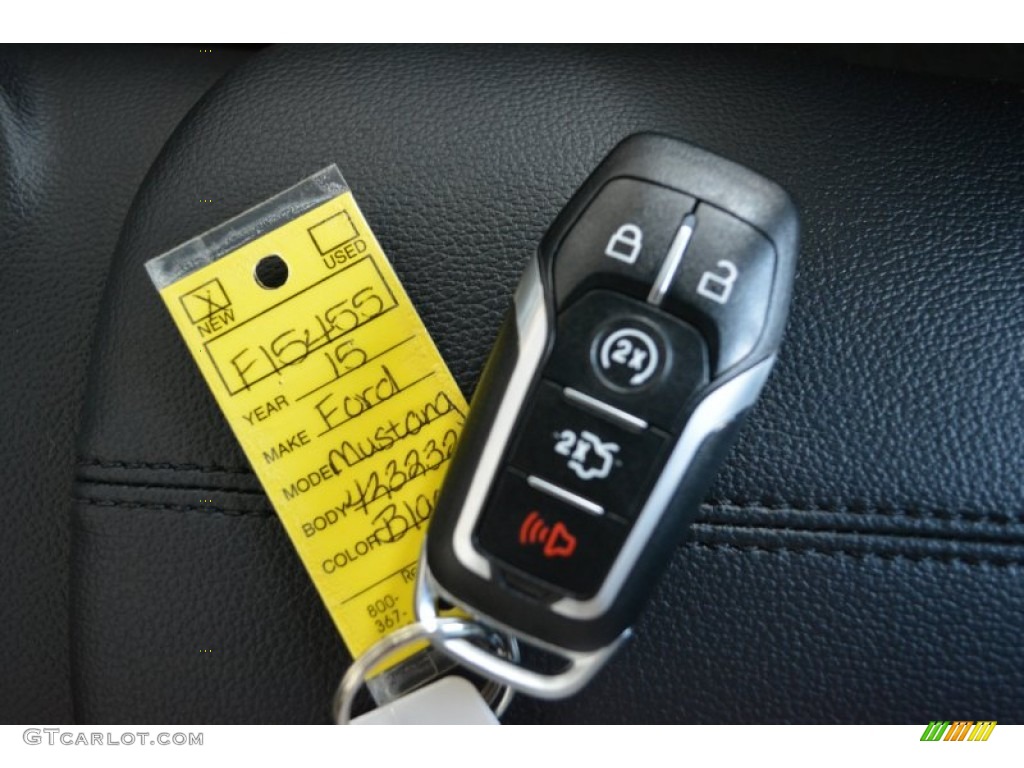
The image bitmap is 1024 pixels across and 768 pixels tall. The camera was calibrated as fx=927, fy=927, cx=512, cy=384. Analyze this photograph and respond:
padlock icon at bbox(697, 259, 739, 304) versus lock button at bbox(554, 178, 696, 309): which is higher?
lock button at bbox(554, 178, 696, 309)

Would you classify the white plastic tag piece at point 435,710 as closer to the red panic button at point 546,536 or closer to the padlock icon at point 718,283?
the red panic button at point 546,536

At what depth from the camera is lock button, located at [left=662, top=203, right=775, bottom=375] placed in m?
0.46

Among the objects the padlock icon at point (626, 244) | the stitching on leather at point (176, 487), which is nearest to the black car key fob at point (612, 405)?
the padlock icon at point (626, 244)

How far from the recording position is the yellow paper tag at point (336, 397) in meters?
0.53

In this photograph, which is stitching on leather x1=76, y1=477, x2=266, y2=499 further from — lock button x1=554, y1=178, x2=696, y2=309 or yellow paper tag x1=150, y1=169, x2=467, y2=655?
lock button x1=554, y1=178, x2=696, y2=309

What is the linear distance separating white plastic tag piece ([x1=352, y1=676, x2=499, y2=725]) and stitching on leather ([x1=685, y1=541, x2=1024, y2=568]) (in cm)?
15

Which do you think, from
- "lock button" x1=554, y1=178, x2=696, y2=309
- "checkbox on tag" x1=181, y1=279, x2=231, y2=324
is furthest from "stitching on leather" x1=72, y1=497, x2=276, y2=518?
"lock button" x1=554, y1=178, x2=696, y2=309

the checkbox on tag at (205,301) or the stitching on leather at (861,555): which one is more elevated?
the checkbox on tag at (205,301)

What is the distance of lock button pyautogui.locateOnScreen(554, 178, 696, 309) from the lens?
463 millimetres

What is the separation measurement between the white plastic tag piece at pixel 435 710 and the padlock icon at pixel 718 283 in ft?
0.83

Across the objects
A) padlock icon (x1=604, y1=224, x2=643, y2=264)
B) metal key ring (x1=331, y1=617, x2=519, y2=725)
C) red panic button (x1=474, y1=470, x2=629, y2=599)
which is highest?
padlock icon (x1=604, y1=224, x2=643, y2=264)

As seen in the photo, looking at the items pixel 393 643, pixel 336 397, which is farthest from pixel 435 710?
pixel 336 397

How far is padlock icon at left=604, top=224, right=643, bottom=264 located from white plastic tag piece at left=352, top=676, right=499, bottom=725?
253 millimetres

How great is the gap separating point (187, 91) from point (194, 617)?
14.8 inches
